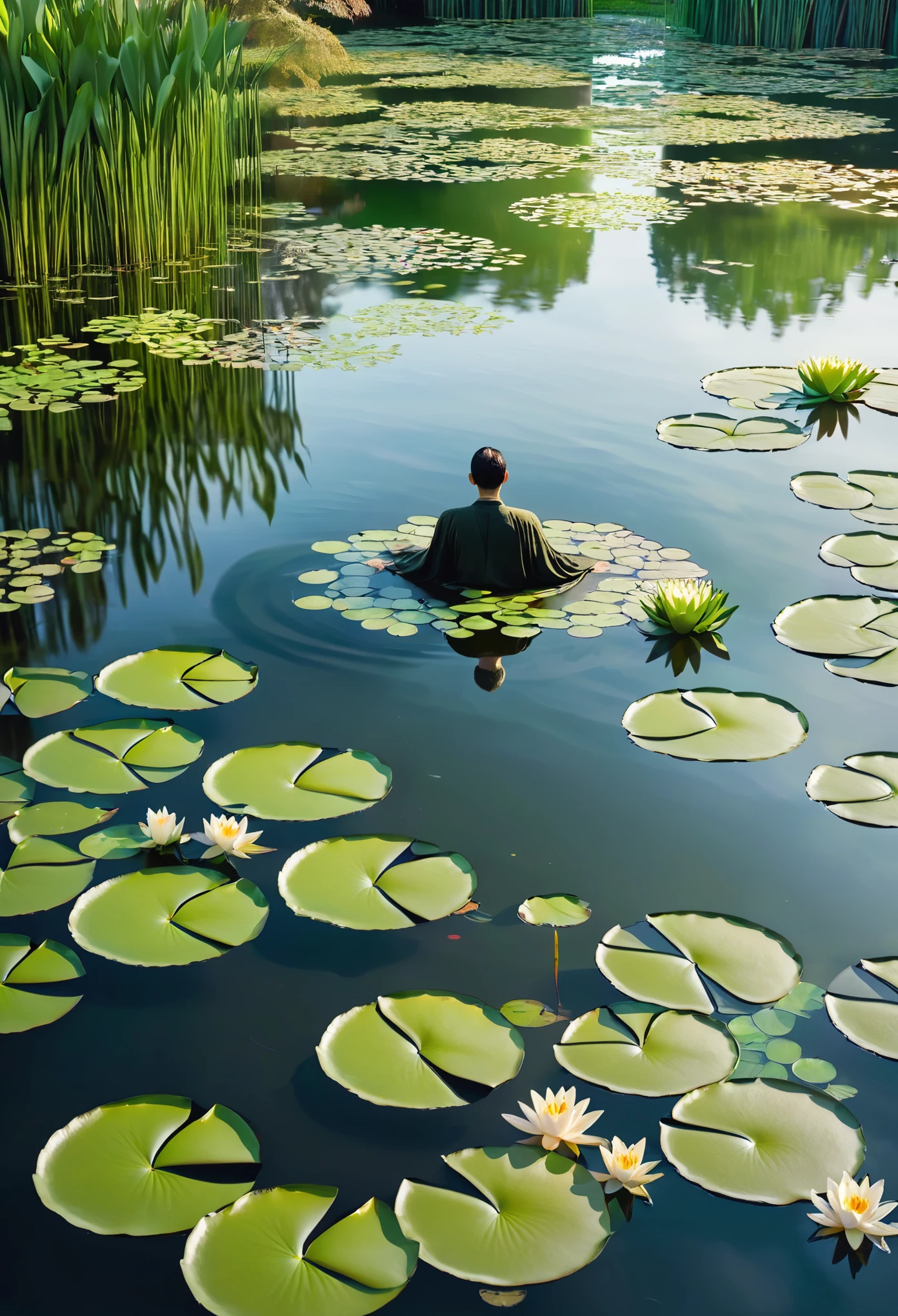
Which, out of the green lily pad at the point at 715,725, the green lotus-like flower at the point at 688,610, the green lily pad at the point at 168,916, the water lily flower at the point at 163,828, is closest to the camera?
the green lily pad at the point at 168,916

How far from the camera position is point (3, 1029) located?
2328 millimetres

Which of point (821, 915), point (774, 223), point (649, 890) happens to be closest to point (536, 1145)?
point (649, 890)

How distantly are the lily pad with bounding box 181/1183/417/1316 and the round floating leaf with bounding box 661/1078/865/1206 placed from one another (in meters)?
0.55

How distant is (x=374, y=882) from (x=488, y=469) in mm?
1801

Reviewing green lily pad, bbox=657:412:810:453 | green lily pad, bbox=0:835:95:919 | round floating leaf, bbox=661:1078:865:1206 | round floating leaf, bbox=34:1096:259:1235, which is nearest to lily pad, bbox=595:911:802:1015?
round floating leaf, bbox=661:1078:865:1206

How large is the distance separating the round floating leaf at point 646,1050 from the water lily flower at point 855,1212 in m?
0.31

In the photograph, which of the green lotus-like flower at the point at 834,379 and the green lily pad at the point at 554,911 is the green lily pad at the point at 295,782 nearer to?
the green lily pad at the point at 554,911

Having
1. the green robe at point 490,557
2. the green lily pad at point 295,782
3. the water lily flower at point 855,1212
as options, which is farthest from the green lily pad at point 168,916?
the green robe at point 490,557

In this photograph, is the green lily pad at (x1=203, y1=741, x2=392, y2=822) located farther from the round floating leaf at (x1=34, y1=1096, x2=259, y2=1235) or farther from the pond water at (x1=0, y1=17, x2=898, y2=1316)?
the round floating leaf at (x1=34, y1=1096, x2=259, y2=1235)

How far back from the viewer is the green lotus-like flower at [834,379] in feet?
19.7

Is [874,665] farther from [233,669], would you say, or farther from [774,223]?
[774,223]

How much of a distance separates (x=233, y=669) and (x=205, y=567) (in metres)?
0.91

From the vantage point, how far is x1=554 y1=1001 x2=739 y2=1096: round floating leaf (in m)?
2.18

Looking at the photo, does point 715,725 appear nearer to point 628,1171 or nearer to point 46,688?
point 628,1171
